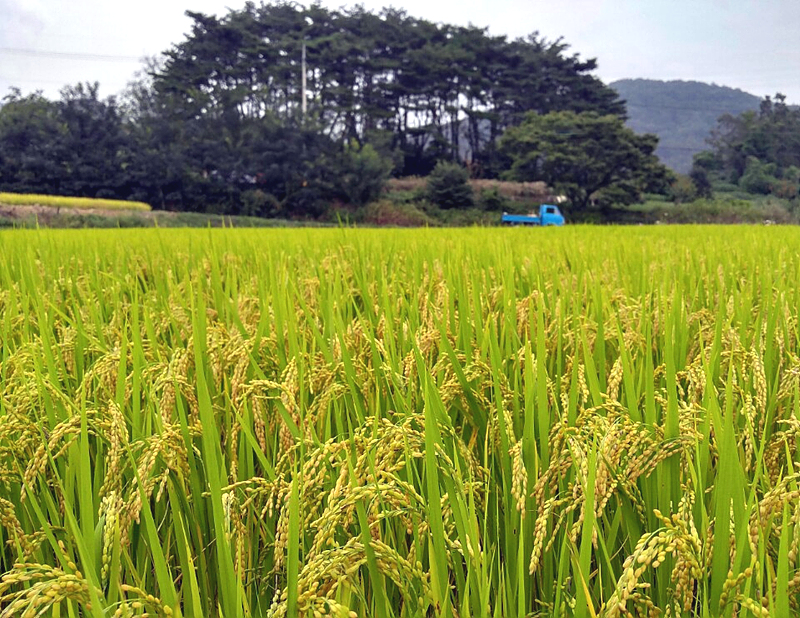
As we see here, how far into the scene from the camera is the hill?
10862 cm

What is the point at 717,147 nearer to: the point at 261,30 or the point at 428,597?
the point at 261,30

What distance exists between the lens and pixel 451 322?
66.1 inches

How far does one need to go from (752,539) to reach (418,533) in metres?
0.36

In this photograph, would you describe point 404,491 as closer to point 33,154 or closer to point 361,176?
point 361,176

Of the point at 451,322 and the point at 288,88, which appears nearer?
the point at 451,322

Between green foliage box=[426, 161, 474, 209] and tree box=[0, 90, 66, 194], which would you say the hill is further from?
tree box=[0, 90, 66, 194]

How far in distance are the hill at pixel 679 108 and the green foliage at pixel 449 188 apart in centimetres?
8253

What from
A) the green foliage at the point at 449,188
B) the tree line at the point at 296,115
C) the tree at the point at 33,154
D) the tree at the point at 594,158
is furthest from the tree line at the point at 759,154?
the tree at the point at 33,154

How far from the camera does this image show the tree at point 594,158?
3173 cm

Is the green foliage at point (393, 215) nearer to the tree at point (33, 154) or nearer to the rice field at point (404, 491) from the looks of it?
the tree at point (33, 154)

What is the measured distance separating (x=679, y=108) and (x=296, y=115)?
102 meters

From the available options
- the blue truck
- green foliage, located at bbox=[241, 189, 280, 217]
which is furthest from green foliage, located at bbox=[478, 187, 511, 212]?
green foliage, located at bbox=[241, 189, 280, 217]

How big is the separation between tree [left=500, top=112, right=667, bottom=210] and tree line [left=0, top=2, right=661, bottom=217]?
18 cm

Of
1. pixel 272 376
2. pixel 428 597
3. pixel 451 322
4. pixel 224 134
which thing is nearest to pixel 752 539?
pixel 428 597
